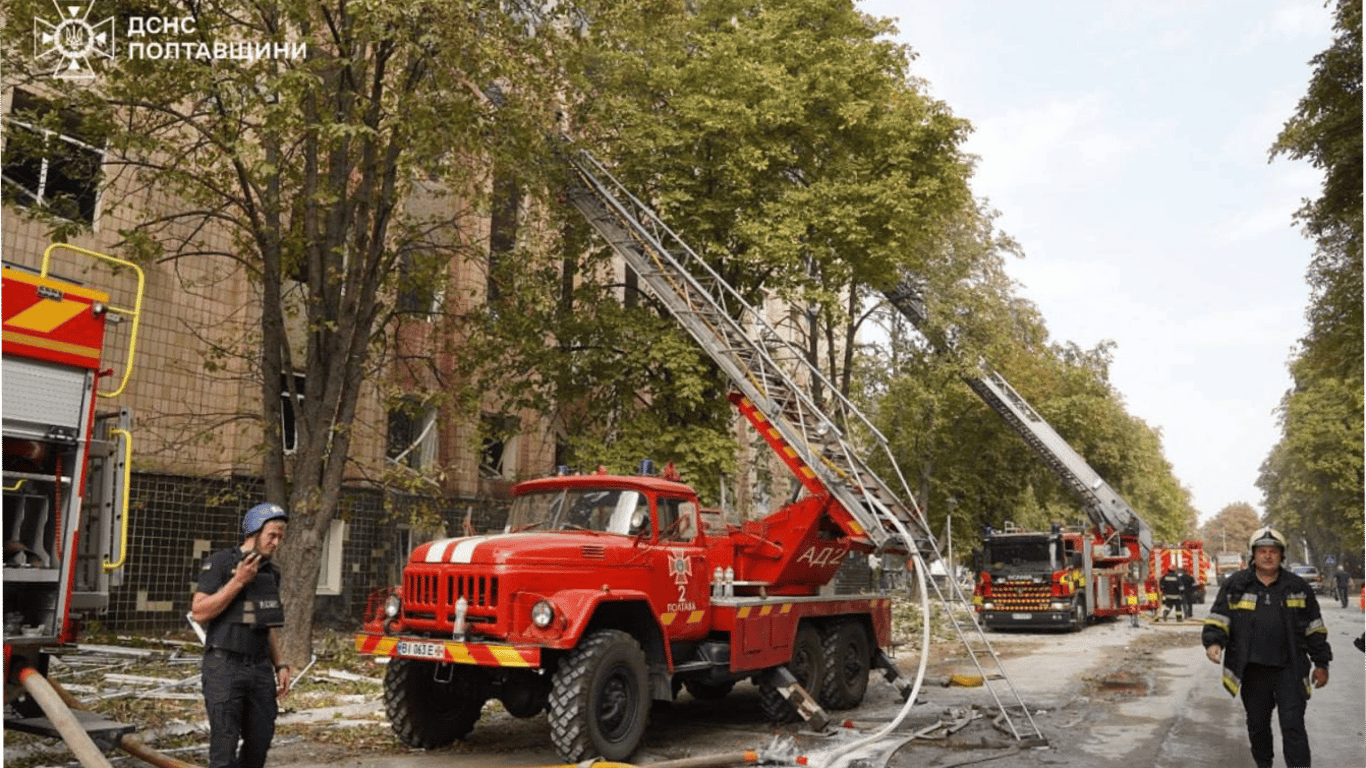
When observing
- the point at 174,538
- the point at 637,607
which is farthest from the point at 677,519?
the point at 174,538

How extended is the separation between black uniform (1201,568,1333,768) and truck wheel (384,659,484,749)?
19.7ft

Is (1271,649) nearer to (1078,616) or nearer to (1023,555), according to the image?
(1023,555)

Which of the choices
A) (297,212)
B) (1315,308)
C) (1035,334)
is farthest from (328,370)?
(1035,334)

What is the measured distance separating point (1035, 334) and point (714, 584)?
2791 cm

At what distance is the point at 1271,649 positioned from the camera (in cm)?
754

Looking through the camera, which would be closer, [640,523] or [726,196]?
[640,523]

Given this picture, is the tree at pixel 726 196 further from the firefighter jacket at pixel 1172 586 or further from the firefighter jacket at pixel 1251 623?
the firefighter jacket at pixel 1172 586

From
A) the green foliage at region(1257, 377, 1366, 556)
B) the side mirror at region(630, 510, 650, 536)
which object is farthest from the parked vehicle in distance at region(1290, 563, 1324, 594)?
the side mirror at region(630, 510, 650, 536)

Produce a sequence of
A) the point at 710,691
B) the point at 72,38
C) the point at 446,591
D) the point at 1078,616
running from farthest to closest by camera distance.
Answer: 1. the point at 1078,616
2. the point at 710,691
3. the point at 72,38
4. the point at 446,591

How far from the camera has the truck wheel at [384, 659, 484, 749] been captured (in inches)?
362

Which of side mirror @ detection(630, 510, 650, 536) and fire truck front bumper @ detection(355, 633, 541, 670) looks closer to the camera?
fire truck front bumper @ detection(355, 633, 541, 670)

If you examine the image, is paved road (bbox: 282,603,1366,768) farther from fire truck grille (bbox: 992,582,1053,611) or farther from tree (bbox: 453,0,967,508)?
fire truck grille (bbox: 992,582,1053,611)

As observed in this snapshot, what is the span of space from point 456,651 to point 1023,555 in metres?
22.2

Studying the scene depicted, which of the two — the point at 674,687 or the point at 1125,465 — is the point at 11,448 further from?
the point at 1125,465
